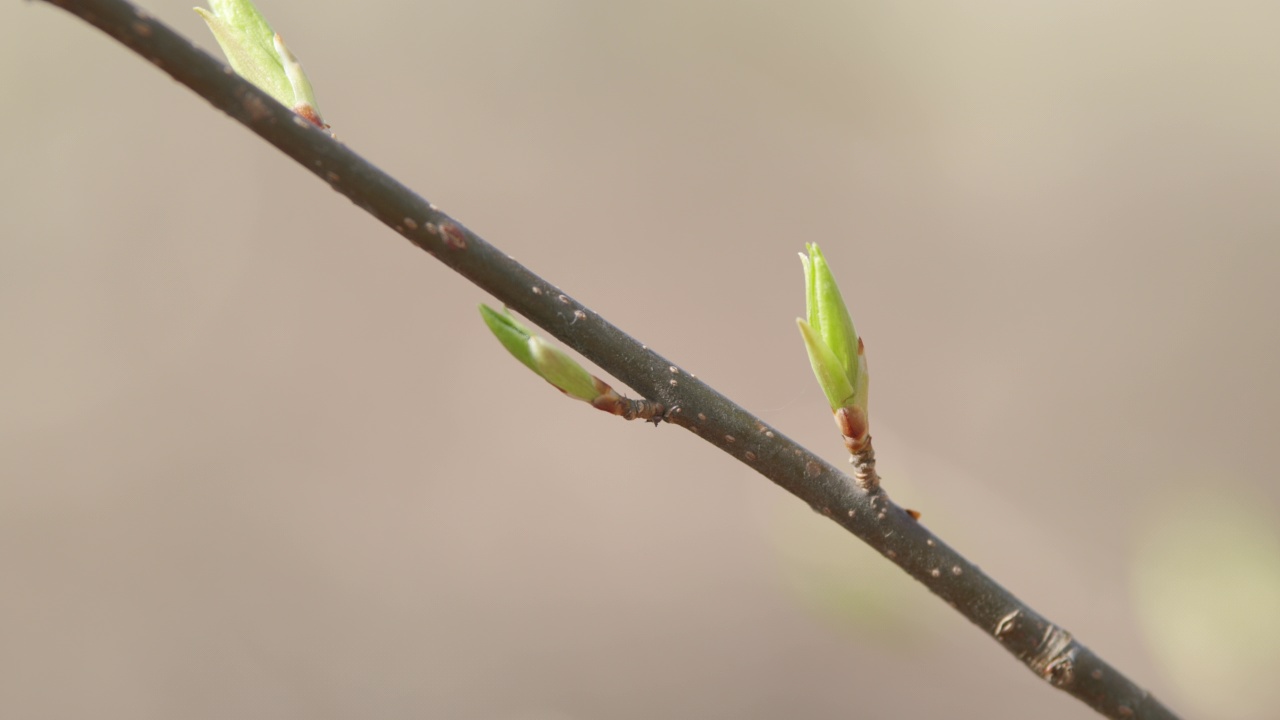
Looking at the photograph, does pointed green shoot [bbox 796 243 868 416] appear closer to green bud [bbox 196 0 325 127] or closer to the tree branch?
the tree branch

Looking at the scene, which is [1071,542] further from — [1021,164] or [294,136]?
[294,136]

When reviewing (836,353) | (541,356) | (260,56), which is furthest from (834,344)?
(260,56)

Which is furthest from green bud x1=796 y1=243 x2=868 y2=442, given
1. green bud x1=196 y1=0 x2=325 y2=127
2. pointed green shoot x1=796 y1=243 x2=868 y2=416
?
green bud x1=196 y1=0 x2=325 y2=127

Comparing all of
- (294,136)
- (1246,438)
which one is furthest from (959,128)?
(294,136)

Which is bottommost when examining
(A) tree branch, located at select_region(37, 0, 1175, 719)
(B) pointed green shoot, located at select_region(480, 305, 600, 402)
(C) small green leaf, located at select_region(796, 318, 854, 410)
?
(B) pointed green shoot, located at select_region(480, 305, 600, 402)

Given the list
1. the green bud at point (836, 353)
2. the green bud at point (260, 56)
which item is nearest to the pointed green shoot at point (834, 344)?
the green bud at point (836, 353)

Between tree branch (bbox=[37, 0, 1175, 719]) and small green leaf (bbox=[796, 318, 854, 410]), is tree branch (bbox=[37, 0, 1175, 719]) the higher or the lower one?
the lower one

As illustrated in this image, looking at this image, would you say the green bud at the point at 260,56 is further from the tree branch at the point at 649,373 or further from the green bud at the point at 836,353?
the green bud at the point at 836,353

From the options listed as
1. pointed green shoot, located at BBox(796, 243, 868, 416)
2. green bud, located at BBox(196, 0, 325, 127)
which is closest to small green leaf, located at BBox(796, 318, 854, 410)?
pointed green shoot, located at BBox(796, 243, 868, 416)
